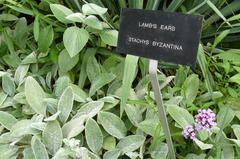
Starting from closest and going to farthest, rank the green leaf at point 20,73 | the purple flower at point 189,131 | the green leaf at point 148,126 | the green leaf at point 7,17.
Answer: the purple flower at point 189,131
the green leaf at point 148,126
the green leaf at point 20,73
the green leaf at point 7,17

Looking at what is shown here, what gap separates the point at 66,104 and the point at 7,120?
0.61 ft

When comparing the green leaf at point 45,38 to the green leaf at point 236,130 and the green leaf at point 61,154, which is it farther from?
the green leaf at point 236,130

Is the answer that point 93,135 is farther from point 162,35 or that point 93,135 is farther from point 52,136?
point 162,35

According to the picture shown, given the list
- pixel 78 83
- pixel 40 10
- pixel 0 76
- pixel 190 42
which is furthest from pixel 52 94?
pixel 190 42

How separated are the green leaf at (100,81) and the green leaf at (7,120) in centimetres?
24

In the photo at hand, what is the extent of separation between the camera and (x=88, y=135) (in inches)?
45.1

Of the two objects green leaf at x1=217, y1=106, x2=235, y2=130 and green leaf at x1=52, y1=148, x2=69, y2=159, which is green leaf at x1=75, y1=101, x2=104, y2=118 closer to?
green leaf at x1=52, y1=148, x2=69, y2=159

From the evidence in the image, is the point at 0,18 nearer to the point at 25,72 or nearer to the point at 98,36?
the point at 25,72

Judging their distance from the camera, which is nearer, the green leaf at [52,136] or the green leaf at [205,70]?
the green leaf at [52,136]

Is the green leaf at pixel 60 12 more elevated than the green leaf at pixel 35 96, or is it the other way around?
the green leaf at pixel 60 12

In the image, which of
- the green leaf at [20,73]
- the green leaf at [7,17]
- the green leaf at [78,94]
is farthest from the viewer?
the green leaf at [7,17]

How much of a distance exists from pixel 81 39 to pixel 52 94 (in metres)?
0.21

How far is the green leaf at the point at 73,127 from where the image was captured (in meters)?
1.14

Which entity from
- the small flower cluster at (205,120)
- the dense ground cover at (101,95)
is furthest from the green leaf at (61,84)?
the small flower cluster at (205,120)
